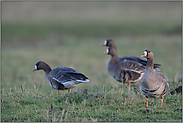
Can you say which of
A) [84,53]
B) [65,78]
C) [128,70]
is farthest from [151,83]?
[84,53]

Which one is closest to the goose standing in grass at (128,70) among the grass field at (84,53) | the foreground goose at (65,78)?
the grass field at (84,53)

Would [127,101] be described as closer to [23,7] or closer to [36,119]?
[36,119]

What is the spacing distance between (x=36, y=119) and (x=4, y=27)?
78.8 feet

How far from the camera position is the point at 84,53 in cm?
1850

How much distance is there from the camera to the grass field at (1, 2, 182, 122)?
569 cm

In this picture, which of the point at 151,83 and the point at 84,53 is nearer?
the point at 151,83

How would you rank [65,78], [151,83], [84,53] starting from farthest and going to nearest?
[84,53], [65,78], [151,83]

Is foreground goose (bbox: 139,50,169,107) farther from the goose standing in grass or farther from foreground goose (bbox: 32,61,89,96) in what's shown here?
the goose standing in grass

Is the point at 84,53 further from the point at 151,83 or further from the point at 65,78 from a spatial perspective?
the point at 151,83

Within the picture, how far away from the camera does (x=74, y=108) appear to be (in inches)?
231

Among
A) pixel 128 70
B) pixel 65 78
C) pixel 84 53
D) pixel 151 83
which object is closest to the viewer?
pixel 151 83

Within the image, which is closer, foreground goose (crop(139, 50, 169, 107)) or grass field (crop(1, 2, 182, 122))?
grass field (crop(1, 2, 182, 122))

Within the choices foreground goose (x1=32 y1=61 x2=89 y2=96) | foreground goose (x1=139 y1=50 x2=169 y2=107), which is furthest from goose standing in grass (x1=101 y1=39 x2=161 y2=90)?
foreground goose (x1=139 y1=50 x2=169 y2=107)

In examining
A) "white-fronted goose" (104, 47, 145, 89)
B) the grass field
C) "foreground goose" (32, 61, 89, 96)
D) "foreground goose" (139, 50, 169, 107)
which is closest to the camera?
the grass field
